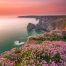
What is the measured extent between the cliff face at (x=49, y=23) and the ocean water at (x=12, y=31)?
0.05 meters

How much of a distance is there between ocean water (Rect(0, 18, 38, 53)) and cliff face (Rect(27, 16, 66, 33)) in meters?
0.05

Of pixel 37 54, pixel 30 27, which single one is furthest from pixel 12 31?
pixel 37 54

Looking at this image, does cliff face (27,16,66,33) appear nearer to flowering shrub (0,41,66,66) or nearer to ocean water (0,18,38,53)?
ocean water (0,18,38,53)

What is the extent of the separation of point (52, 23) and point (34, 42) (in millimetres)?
243

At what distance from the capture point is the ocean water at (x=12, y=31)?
1737 millimetres

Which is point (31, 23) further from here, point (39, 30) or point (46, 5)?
point (46, 5)

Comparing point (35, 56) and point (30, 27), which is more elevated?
point (30, 27)

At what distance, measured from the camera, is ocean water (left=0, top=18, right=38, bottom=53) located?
1.74 meters

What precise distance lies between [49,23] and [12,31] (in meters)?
0.34

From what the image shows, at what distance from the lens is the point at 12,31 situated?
1755mm

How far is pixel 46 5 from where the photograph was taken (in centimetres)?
184

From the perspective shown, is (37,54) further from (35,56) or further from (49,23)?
(49,23)

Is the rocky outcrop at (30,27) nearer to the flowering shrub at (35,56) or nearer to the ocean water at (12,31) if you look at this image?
the ocean water at (12,31)

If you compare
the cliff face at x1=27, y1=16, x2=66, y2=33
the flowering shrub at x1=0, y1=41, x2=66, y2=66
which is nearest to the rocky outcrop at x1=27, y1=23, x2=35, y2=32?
the cliff face at x1=27, y1=16, x2=66, y2=33
